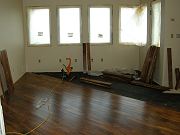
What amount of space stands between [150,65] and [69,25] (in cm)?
325

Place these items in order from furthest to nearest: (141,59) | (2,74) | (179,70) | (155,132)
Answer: (141,59) < (179,70) < (2,74) < (155,132)

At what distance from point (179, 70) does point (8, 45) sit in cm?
437

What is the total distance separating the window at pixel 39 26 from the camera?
8555 millimetres

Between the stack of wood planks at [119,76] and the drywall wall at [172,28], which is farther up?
the drywall wall at [172,28]

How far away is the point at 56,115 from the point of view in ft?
14.2

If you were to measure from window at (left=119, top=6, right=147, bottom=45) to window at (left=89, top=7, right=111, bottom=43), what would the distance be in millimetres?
451

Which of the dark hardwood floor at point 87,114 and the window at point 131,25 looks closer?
the dark hardwood floor at point 87,114

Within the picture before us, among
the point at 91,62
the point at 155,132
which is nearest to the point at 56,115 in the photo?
the point at 155,132

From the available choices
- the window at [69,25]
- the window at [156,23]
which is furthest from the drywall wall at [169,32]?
the window at [69,25]

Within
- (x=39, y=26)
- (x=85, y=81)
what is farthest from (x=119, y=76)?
(x=39, y=26)

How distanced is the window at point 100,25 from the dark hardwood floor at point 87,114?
305cm

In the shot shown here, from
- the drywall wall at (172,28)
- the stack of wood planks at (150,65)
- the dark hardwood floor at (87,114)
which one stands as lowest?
the dark hardwood floor at (87,114)

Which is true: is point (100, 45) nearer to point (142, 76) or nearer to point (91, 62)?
point (91, 62)

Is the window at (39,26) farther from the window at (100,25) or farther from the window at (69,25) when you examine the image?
the window at (100,25)
